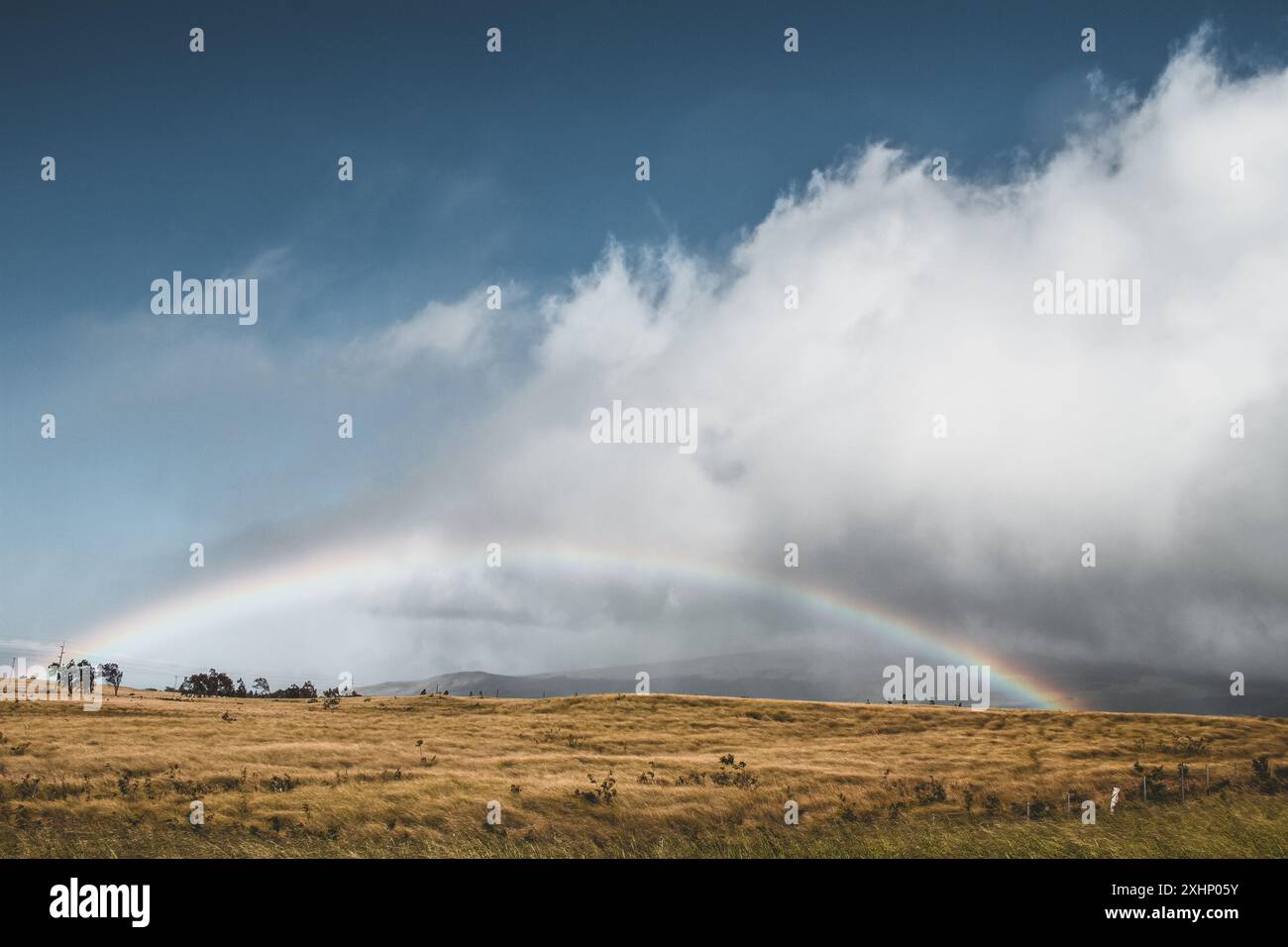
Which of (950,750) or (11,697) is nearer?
(950,750)

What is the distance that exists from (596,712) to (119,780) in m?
50.9

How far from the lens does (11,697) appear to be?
8531 centimetres

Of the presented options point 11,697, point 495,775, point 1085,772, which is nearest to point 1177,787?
point 1085,772

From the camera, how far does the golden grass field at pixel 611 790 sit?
100ft

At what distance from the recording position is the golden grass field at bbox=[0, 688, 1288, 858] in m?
30.5

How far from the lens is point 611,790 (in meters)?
39.5

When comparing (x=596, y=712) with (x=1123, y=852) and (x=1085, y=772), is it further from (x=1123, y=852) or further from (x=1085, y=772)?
(x=1123, y=852)

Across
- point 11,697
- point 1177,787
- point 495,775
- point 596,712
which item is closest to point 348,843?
point 495,775

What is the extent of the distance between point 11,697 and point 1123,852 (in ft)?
324

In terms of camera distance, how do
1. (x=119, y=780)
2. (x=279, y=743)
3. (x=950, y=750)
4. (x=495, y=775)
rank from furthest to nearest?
(x=950, y=750)
(x=279, y=743)
(x=495, y=775)
(x=119, y=780)
